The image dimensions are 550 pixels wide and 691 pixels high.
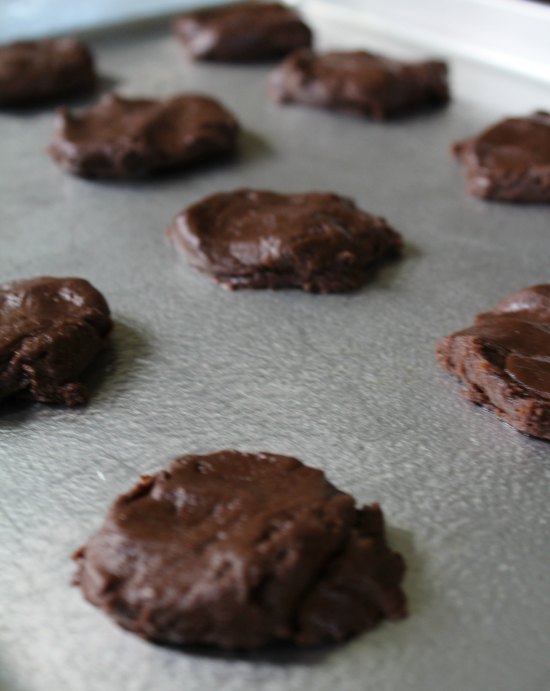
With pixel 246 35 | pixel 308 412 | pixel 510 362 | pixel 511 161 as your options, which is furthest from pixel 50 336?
pixel 246 35

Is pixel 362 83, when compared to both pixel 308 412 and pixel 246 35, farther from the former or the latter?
pixel 308 412

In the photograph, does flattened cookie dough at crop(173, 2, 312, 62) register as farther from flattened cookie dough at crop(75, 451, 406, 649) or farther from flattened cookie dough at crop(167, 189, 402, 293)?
flattened cookie dough at crop(75, 451, 406, 649)

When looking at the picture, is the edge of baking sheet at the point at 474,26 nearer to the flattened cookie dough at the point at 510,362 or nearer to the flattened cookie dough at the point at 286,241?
the flattened cookie dough at the point at 286,241

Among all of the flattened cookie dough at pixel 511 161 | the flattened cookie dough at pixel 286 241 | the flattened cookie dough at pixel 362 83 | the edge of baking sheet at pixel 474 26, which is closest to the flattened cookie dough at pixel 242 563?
the flattened cookie dough at pixel 286 241

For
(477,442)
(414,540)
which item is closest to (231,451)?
(414,540)

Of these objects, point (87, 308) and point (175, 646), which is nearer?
point (175, 646)

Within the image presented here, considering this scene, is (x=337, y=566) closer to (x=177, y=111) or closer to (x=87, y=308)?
(x=87, y=308)
